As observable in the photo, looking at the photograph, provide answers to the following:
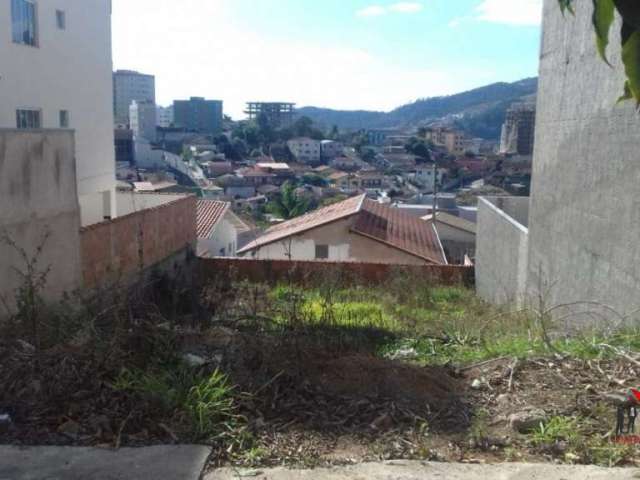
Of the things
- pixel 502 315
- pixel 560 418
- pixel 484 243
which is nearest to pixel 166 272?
pixel 484 243

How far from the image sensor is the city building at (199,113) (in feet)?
528

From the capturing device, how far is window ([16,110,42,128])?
13391 millimetres

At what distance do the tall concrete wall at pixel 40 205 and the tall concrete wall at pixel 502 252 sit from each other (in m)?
6.55

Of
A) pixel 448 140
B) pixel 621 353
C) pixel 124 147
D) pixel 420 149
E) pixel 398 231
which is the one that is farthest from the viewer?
pixel 448 140

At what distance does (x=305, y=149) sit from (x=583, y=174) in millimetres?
116442

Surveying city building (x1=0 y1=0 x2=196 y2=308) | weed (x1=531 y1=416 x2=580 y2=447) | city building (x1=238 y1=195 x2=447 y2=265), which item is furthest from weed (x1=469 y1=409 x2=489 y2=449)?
city building (x1=238 y1=195 x2=447 y2=265)

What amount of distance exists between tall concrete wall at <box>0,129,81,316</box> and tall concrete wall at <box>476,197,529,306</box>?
21.5ft

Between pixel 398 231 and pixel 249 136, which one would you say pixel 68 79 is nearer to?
pixel 398 231

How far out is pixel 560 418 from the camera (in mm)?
3244

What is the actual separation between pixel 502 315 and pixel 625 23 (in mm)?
5937

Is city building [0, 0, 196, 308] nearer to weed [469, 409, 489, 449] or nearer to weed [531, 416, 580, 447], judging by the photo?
weed [469, 409, 489, 449]

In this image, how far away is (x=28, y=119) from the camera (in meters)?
13.8

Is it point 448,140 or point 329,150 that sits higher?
point 448,140

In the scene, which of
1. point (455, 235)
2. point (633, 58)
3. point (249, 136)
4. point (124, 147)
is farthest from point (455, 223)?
point (249, 136)
